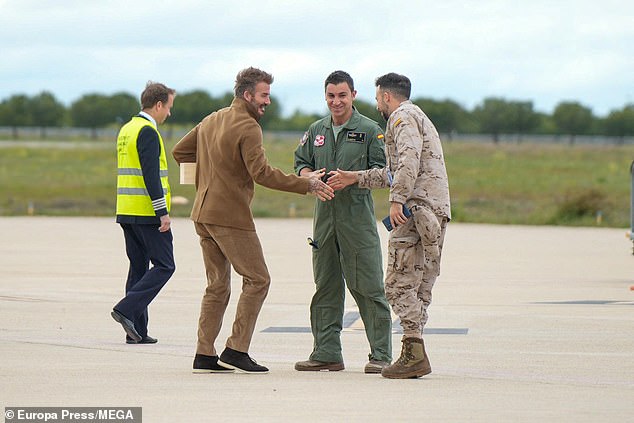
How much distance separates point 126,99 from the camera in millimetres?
159625

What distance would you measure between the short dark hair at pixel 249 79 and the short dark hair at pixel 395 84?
2.51 ft

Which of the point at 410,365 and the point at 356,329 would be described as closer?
the point at 410,365

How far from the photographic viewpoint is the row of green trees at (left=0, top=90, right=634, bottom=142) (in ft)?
525

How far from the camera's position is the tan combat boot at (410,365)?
9219 millimetres

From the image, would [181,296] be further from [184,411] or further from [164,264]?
[184,411]

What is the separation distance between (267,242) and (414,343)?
16077 mm

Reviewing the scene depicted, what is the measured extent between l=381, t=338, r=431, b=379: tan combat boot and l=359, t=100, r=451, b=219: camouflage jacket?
895 millimetres

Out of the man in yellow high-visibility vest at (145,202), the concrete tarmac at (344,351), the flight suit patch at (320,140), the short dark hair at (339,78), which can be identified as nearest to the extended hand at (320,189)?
the flight suit patch at (320,140)

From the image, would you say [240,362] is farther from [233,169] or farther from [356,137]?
[356,137]

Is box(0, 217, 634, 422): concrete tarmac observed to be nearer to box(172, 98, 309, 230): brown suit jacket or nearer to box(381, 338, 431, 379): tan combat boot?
box(381, 338, 431, 379): tan combat boot

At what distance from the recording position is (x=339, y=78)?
31.8 feet

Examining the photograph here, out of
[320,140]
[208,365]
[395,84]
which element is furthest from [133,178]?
[395,84]

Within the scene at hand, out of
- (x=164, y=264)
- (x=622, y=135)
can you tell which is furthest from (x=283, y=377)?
(x=622, y=135)

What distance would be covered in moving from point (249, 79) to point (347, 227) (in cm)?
123
